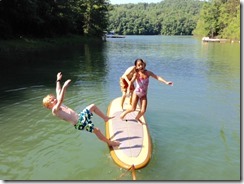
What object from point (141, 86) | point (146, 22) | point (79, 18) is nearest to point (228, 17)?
point (141, 86)

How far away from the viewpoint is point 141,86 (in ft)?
27.0

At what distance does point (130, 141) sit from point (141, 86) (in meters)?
1.57

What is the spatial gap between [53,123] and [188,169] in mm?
5159

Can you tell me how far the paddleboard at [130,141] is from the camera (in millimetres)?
6633

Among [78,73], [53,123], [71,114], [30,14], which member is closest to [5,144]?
[53,123]

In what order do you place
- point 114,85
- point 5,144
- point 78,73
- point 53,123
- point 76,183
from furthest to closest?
point 78,73 → point 114,85 → point 53,123 → point 5,144 → point 76,183

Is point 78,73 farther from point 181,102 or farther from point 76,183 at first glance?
point 76,183

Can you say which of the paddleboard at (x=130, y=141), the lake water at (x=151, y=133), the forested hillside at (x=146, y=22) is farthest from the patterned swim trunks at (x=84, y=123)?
the forested hillside at (x=146, y=22)

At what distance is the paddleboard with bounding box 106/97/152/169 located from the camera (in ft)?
21.8

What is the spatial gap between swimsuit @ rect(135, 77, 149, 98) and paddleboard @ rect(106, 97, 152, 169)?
29.7 inches

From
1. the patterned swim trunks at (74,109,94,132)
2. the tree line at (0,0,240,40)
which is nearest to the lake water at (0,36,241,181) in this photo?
the patterned swim trunks at (74,109,94,132)

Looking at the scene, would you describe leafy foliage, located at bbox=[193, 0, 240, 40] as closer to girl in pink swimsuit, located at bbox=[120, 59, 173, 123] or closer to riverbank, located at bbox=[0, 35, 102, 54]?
girl in pink swimsuit, located at bbox=[120, 59, 173, 123]

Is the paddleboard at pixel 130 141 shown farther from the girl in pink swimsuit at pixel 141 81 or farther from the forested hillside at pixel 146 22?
the forested hillside at pixel 146 22

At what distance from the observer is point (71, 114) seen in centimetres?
713
